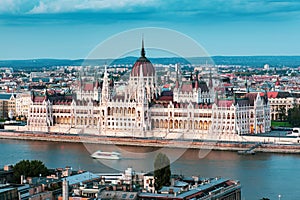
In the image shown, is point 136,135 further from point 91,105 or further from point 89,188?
point 89,188

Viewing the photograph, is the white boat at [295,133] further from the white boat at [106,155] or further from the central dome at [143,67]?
the white boat at [106,155]

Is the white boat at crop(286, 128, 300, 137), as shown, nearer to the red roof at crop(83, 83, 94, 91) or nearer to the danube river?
the danube river

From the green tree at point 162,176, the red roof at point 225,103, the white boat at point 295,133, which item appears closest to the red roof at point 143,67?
the red roof at point 225,103

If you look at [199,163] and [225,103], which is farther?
[225,103]

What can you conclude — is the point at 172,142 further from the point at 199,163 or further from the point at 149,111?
the point at 199,163

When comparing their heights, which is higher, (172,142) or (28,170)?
(172,142)

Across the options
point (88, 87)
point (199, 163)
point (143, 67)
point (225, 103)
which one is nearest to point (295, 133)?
point (225, 103)
